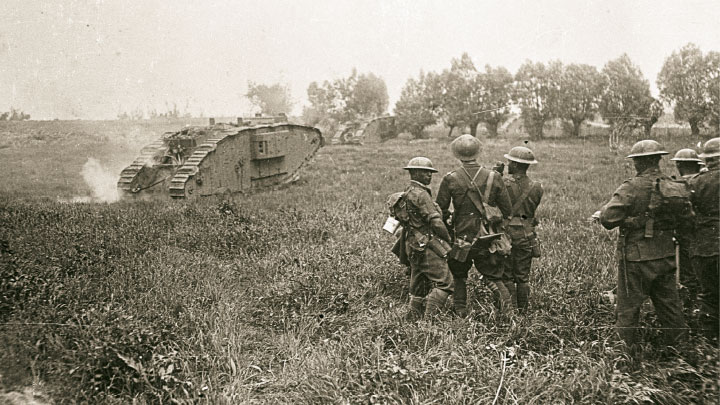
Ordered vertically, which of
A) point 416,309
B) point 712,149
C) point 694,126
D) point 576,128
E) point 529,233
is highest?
point 576,128

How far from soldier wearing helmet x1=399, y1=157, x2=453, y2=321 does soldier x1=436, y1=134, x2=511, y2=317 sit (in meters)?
0.26

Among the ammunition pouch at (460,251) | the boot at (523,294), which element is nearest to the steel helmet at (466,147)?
the ammunition pouch at (460,251)

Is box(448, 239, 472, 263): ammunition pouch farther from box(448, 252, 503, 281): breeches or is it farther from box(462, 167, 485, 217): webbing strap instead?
box(462, 167, 485, 217): webbing strap

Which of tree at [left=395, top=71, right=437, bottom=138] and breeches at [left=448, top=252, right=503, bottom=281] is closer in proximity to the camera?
breeches at [left=448, top=252, right=503, bottom=281]

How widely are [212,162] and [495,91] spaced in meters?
24.8

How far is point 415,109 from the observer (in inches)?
1508

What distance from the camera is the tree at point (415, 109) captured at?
37.4 m

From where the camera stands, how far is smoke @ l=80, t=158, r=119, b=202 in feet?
43.6

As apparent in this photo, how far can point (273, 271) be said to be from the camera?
706 centimetres

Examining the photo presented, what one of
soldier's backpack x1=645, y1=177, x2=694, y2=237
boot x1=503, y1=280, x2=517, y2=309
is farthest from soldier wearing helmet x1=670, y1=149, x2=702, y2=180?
boot x1=503, y1=280, x2=517, y2=309

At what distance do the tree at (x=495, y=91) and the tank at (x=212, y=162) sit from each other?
794 inches

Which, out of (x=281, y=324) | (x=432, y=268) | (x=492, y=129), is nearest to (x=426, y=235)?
(x=432, y=268)

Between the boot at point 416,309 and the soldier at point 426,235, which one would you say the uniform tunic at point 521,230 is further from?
the boot at point 416,309

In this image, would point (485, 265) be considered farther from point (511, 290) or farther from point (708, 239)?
point (708, 239)
